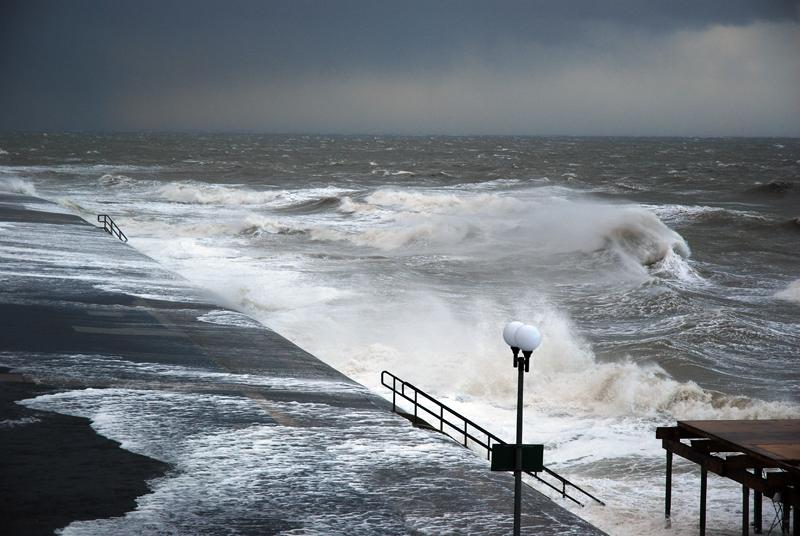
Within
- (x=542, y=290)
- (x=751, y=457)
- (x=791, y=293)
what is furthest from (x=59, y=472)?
(x=791, y=293)

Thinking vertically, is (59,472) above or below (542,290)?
above

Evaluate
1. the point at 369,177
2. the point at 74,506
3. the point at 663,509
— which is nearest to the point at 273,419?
the point at 74,506

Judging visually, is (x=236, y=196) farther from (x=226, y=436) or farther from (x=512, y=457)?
(x=512, y=457)

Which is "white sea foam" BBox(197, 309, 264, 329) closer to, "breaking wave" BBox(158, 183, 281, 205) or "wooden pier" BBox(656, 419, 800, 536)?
"wooden pier" BBox(656, 419, 800, 536)

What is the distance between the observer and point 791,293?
106 ft

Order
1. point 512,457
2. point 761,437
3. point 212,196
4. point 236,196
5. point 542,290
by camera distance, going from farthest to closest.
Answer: point 236,196 → point 212,196 → point 542,290 → point 761,437 → point 512,457

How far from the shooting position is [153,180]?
292ft

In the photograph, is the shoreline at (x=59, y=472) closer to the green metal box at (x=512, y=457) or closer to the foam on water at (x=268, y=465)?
the foam on water at (x=268, y=465)

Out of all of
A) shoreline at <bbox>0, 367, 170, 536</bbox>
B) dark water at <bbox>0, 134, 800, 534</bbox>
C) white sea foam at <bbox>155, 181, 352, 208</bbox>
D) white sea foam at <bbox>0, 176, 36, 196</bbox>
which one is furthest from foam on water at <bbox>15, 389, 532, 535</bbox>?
white sea foam at <bbox>155, 181, 352, 208</bbox>

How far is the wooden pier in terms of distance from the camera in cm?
1140

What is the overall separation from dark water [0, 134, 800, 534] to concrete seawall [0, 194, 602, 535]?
2266mm

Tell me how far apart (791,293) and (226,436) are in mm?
23570

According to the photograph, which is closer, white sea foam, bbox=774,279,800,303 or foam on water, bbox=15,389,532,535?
foam on water, bbox=15,389,532,535

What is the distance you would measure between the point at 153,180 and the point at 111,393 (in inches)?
2994
